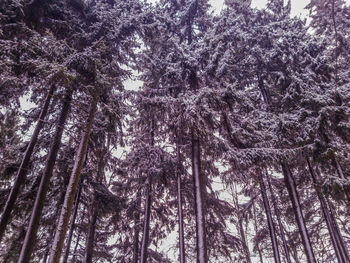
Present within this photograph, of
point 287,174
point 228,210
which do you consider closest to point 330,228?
point 287,174

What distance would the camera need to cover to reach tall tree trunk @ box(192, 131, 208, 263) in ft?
21.8

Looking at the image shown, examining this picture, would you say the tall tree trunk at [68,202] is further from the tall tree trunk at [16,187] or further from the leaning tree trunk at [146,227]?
the leaning tree trunk at [146,227]

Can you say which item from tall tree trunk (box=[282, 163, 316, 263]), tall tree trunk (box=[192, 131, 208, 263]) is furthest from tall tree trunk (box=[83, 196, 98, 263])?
tall tree trunk (box=[282, 163, 316, 263])

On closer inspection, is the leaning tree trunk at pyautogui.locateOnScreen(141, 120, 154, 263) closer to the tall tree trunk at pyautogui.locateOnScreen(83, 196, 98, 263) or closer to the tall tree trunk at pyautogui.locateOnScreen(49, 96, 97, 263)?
the tall tree trunk at pyautogui.locateOnScreen(83, 196, 98, 263)

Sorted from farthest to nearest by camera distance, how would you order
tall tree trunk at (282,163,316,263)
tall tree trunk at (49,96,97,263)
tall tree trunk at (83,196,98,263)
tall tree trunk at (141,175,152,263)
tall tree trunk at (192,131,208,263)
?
tall tree trunk at (83,196,98,263) < tall tree trunk at (141,175,152,263) < tall tree trunk at (282,163,316,263) < tall tree trunk at (192,131,208,263) < tall tree trunk at (49,96,97,263)

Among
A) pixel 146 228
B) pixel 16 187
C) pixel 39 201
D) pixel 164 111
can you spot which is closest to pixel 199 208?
pixel 146 228

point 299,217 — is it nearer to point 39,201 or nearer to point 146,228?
point 146,228

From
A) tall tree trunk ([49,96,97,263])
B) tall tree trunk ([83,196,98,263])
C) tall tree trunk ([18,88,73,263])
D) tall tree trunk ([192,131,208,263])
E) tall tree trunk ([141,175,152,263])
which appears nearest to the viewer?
tall tree trunk ([49,96,97,263])

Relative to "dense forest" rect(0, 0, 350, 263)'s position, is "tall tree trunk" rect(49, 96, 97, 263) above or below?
below

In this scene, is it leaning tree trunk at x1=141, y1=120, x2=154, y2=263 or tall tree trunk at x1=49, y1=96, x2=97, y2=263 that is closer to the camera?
tall tree trunk at x1=49, y1=96, x2=97, y2=263

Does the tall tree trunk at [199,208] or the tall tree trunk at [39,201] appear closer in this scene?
the tall tree trunk at [39,201]

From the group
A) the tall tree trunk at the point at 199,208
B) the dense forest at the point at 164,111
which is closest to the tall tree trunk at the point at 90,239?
the dense forest at the point at 164,111

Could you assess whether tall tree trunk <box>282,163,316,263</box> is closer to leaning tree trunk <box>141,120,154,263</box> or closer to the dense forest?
the dense forest

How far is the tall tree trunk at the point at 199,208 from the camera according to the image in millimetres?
6633
